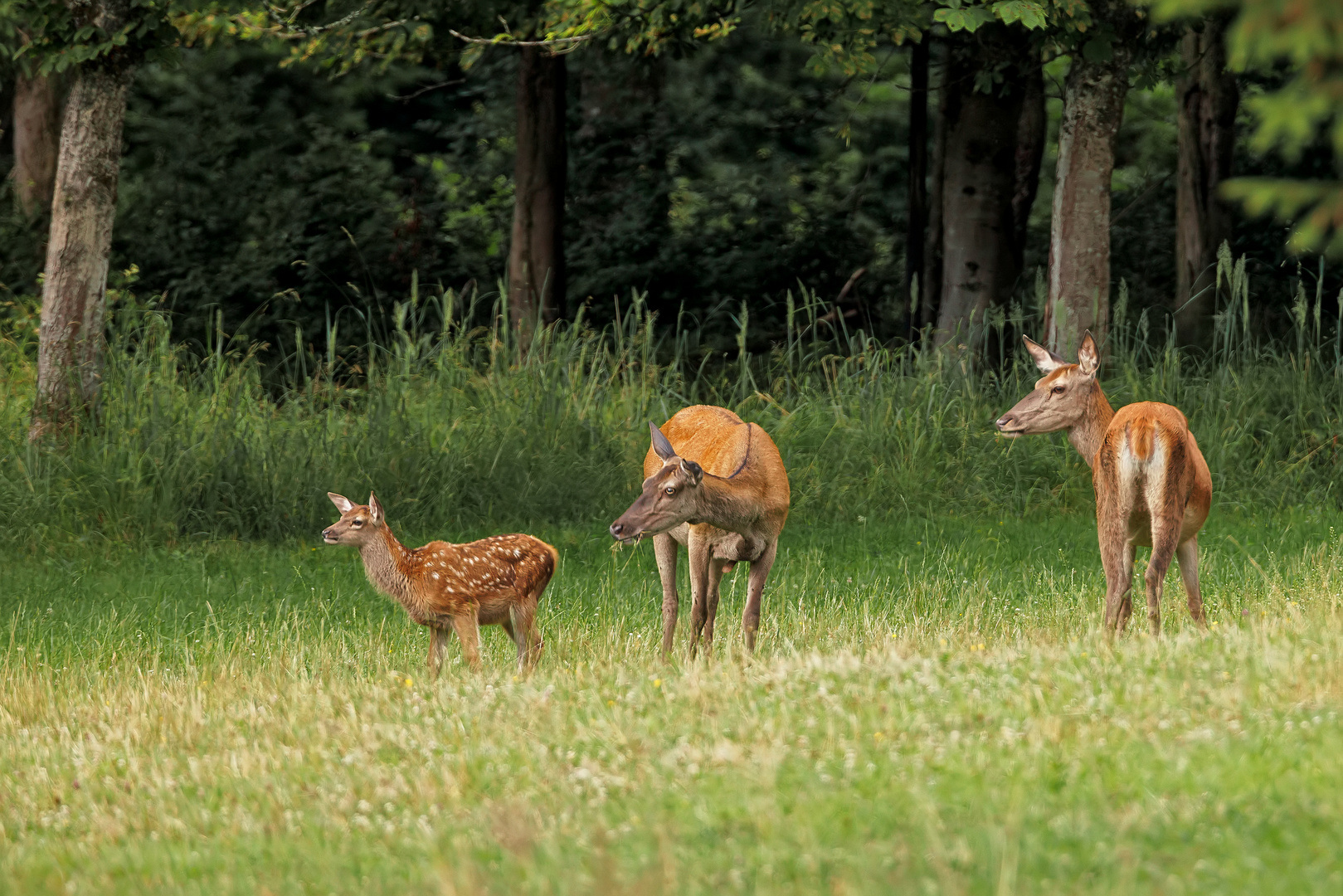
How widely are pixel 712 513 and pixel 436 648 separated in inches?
64.0

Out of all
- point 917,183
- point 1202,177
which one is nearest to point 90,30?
point 917,183

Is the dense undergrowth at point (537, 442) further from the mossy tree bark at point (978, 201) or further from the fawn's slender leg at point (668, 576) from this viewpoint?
the fawn's slender leg at point (668, 576)

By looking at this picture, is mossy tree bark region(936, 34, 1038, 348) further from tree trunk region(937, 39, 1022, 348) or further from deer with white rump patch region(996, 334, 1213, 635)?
deer with white rump patch region(996, 334, 1213, 635)

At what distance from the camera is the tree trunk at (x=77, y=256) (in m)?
12.8

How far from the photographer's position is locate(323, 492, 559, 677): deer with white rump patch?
814cm

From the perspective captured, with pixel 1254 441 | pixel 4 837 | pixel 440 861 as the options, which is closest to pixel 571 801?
pixel 440 861

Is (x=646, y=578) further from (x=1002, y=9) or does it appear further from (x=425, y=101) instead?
(x=425, y=101)

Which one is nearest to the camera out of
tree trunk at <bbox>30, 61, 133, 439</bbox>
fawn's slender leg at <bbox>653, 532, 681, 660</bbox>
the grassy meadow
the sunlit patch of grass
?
the sunlit patch of grass

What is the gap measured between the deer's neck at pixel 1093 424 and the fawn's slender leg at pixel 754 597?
179 cm

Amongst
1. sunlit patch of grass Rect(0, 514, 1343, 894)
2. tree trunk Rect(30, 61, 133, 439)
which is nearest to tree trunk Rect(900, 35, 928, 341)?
tree trunk Rect(30, 61, 133, 439)

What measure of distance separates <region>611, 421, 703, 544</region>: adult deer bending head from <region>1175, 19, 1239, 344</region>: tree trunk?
11911mm

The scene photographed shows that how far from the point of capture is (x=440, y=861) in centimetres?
452

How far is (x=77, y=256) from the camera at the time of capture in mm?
12844

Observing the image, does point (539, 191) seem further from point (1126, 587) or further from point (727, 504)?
point (1126, 587)
